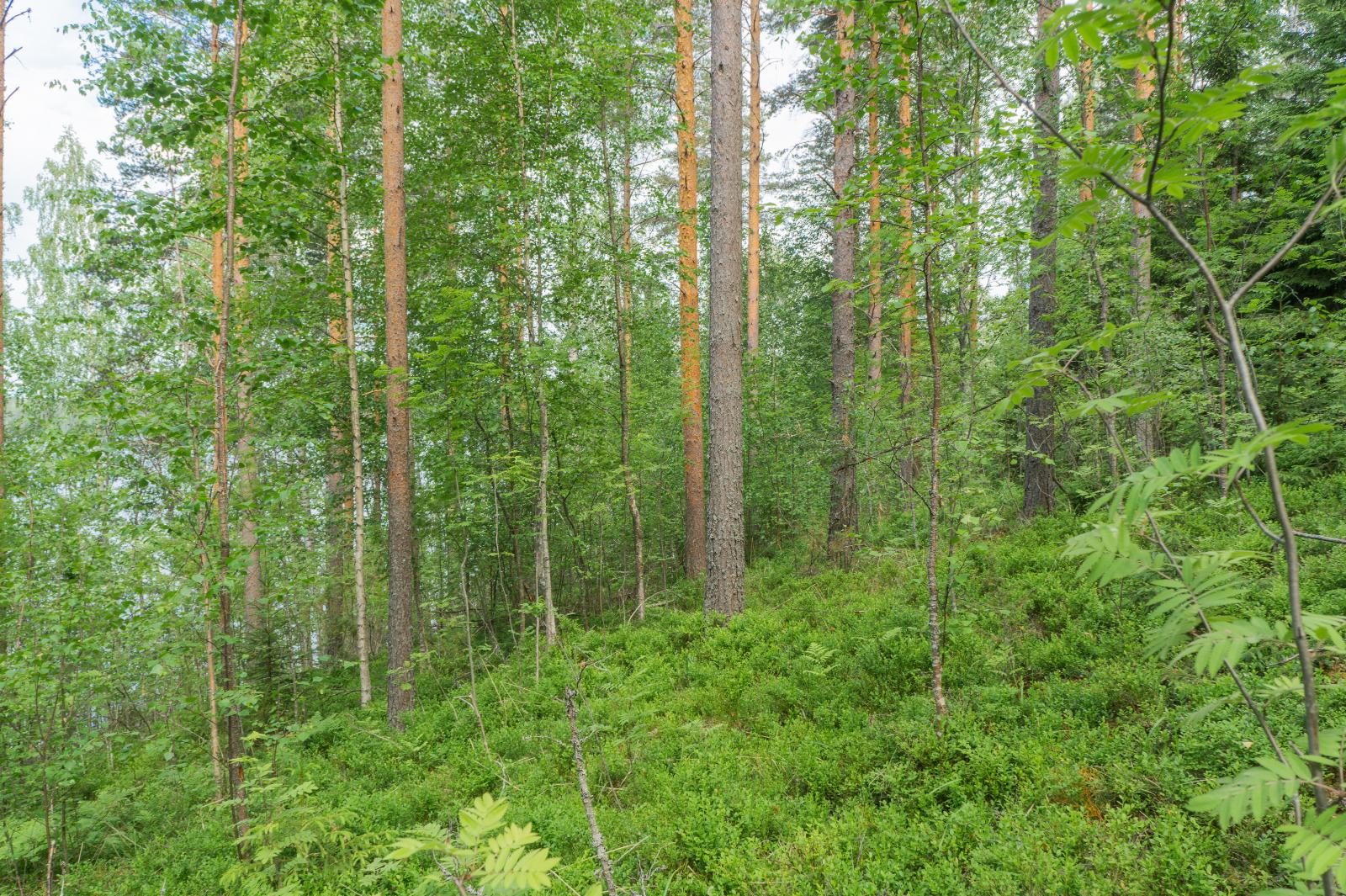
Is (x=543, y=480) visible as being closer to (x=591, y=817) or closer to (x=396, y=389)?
(x=396, y=389)

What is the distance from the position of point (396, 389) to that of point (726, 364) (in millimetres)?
3978

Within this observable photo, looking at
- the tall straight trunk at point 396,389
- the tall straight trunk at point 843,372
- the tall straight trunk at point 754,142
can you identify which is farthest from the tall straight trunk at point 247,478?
the tall straight trunk at point 754,142

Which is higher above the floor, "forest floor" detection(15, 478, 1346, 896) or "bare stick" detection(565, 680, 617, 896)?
"bare stick" detection(565, 680, 617, 896)

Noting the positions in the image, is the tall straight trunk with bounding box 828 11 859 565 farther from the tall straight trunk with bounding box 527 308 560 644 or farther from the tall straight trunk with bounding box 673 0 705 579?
the tall straight trunk with bounding box 527 308 560 644

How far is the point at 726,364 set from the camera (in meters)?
6.73

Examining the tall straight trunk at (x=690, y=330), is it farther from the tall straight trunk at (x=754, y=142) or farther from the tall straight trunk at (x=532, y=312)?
the tall straight trunk at (x=754, y=142)

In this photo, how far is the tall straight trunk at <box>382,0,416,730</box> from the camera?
7.02m

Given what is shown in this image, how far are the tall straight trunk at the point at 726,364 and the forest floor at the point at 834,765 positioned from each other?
60 cm

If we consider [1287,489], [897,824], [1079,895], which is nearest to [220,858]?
[897,824]

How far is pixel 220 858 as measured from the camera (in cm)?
461

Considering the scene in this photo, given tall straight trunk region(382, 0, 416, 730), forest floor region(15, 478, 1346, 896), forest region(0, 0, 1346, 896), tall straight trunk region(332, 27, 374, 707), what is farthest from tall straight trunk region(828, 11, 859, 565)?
tall straight trunk region(332, 27, 374, 707)

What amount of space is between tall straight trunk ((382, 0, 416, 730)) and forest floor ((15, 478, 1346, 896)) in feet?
2.63

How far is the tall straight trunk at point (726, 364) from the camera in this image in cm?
657

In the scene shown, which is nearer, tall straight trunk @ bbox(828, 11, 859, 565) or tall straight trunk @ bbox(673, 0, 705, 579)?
tall straight trunk @ bbox(828, 11, 859, 565)
